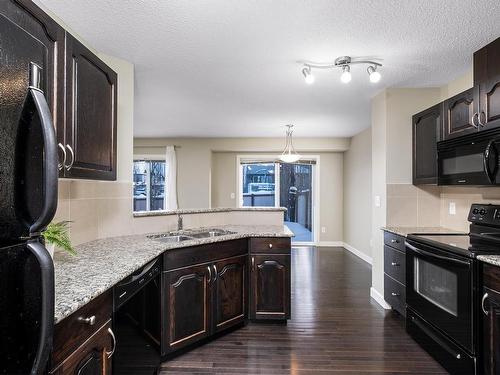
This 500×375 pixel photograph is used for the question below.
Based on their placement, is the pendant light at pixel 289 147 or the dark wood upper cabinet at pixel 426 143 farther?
the pendant light at pixel 289 147

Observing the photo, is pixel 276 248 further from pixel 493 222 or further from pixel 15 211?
pixel 15 211

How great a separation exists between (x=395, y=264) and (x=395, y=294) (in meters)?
0.31

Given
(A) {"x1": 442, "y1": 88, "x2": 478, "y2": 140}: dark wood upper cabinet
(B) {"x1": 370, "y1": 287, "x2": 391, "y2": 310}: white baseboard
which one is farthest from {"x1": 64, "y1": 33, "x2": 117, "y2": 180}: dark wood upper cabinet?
(B) {"x1": 370, "y1": 287, "x2": 391, "y2": 310}: white baseboard

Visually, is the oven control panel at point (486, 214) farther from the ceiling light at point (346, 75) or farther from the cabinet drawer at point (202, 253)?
the cabinet drawer at point (202, 253)

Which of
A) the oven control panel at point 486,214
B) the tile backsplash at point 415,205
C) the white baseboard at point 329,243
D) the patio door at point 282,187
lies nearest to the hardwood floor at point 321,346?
the tile backsplash at point 415,205

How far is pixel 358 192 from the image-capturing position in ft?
19.0

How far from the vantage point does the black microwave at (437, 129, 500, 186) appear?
2059 millimetres

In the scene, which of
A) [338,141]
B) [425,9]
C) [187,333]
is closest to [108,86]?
[187,333]

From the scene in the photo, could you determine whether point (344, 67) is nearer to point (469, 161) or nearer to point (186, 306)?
point (469, 161)

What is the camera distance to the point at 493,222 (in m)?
2.23

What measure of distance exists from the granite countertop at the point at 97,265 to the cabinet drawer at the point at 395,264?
1564 millimetres

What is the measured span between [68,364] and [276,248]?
1.97 metres

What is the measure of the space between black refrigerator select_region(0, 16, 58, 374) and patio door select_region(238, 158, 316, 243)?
606cm

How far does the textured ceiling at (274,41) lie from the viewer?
185cm
